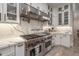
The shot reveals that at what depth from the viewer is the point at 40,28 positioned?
1840 mm

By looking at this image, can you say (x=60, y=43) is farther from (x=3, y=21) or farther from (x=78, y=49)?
(x=3, y=21)

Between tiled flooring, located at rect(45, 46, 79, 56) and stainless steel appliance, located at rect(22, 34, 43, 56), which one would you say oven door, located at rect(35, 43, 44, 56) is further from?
tiled flooring, located at rect(45, 46, 79, 56)

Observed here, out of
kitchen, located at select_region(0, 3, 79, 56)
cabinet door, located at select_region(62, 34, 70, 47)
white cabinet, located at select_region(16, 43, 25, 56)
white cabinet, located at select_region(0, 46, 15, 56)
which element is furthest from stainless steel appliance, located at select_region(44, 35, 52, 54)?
white cabinet, located at select_region(0, 46, 15, 56)

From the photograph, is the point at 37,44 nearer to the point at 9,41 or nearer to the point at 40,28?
the point at 40,28

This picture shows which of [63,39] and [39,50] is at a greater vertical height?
[63,39]

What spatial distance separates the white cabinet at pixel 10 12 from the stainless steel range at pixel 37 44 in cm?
33

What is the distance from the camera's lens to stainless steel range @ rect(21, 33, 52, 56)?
170cm

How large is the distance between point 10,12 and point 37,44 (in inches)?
27.7

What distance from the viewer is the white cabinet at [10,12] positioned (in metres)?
Result: 1.56

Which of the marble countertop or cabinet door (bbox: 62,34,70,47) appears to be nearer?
the marble countertop

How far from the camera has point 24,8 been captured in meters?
1.70

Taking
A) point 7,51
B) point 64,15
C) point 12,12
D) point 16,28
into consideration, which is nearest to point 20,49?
point 7,51

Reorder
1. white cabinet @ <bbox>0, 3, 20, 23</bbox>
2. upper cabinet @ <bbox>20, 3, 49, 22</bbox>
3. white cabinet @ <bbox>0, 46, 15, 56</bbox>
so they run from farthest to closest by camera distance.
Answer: upper cabinet @ <bbox>20, 3, 49, 22</bbox>
white cabinet @ <bbox>0, 3, 20, 23</bbox>
white cabinet @ <bbox>0, 46, 15, 56</bbox>

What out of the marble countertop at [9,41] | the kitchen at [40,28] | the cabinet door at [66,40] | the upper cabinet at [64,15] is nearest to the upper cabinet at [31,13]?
the kitchen at [40,28]
